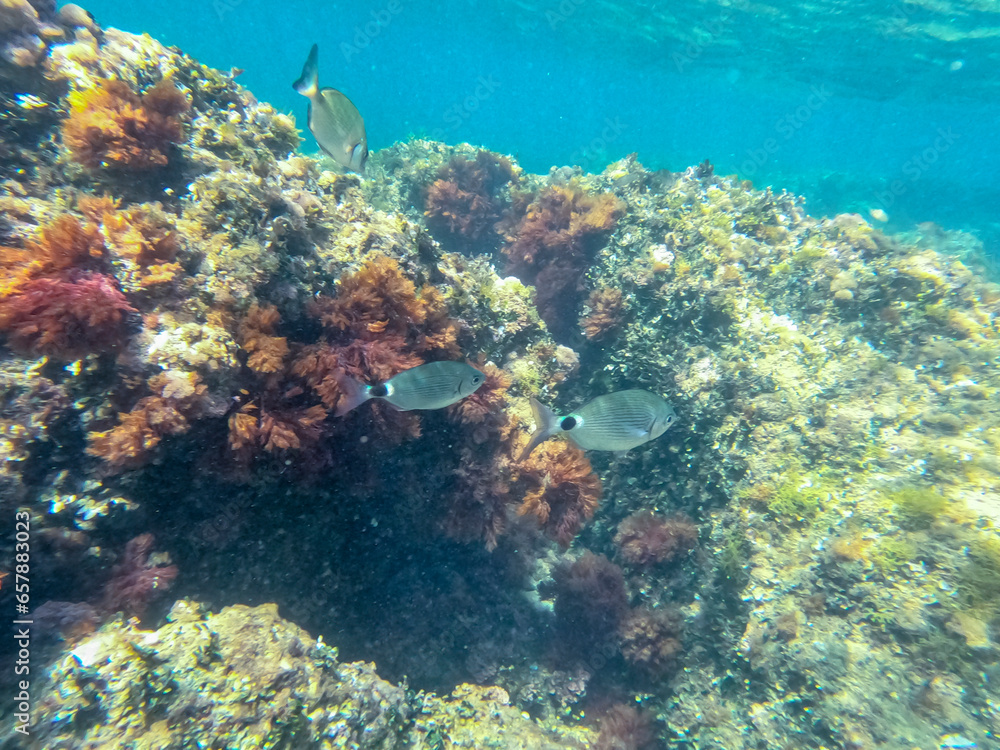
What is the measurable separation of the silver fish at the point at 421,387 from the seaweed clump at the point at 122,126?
9.59ft

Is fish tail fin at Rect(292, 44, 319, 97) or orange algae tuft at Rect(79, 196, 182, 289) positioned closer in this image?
orange algae tuft at Rect(79, 196, 182, 289)

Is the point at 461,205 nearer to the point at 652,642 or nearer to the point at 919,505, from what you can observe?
the point at 652,642

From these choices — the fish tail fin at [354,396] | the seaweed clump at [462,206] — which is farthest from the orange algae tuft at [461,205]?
the fish tail fin at [354,396]

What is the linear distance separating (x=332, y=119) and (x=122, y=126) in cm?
176

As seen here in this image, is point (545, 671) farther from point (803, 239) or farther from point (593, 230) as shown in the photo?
point (803, 239)

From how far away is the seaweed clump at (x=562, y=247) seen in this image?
722cm

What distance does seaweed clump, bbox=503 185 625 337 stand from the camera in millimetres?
7219

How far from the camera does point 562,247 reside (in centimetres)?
738

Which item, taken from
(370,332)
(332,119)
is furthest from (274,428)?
(332,119)

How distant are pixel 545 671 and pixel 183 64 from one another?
787cm

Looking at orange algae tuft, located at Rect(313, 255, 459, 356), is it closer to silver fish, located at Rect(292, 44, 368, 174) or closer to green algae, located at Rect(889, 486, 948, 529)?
silver fish, located at Rect(292, 44, 368, 174)

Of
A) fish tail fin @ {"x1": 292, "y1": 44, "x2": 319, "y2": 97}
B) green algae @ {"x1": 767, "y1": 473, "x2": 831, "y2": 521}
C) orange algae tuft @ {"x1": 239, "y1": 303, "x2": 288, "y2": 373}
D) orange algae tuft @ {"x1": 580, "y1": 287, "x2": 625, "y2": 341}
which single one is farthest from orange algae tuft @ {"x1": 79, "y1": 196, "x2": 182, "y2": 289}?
green algae @ {"x1": 767, "y1": 473, "x2": 831, "y2": 521}

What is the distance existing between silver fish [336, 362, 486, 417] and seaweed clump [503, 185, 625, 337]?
4.37m

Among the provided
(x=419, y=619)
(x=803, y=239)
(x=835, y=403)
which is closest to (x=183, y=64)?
(x=419, y=619)
